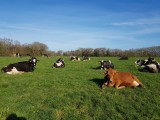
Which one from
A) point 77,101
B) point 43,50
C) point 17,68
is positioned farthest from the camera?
point 43,50

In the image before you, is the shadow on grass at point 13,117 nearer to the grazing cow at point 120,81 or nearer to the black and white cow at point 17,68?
the grazing cow at point 120,81

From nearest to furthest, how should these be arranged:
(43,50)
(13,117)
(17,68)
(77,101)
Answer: (13,117)
(77,101)
(17,68)
(43,50)

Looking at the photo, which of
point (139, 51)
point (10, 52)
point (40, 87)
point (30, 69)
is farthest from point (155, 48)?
point (40, 87)

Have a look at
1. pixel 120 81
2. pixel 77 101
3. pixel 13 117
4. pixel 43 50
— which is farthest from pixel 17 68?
pixel 43 50

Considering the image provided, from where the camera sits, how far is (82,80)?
15.9 meters

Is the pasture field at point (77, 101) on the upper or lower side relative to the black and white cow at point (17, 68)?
lower

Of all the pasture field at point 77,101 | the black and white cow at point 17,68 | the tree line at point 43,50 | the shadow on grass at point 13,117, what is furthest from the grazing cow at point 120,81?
the tree line at point 43,50

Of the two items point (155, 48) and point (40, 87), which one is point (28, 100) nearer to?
point (40, 87)

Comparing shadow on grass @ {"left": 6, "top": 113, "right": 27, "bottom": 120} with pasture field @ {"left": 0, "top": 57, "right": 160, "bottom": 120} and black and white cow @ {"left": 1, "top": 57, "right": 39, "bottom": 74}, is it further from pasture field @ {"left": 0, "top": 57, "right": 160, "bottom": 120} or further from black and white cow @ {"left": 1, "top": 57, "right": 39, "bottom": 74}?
black and white cow @ {"left": 1, "top": 57, "right": 39, "bottom": 74}

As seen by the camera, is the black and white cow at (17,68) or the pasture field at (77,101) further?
the black and white cow at (17,68)

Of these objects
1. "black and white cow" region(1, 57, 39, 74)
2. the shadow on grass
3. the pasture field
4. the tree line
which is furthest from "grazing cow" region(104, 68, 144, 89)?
the tree line

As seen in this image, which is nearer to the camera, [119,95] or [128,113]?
[128,113]

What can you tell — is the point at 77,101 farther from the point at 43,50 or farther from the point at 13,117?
the point at 43,50

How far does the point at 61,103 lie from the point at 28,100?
174cm
